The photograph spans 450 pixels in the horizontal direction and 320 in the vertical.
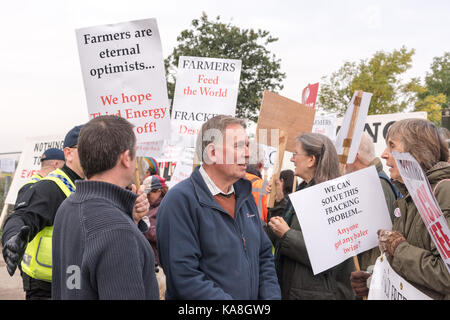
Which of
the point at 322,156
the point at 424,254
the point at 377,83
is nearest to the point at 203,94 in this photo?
the point at 322,156

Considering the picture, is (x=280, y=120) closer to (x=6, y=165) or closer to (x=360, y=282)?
(x=360, y=282)

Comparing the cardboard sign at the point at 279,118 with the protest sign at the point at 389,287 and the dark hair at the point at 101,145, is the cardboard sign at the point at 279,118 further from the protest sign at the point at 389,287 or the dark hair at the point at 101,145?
the dark hair at the point at 101,145

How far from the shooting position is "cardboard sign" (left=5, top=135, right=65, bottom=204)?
406 inches

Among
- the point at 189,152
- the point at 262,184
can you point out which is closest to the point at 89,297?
the point at 262,184

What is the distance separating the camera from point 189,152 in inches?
251

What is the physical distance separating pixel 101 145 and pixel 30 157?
962cm

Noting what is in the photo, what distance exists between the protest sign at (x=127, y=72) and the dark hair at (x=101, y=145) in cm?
155

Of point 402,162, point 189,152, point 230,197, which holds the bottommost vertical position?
point 189,152

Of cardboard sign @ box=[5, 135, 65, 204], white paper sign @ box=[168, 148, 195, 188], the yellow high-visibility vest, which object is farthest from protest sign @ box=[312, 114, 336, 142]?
cardboard sign @ box=[5, 135, 65, 204]

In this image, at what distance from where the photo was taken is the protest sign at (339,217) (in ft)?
9.50

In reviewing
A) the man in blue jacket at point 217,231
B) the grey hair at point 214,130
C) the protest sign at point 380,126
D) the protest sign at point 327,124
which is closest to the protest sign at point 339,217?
the man in blue jacket at point 217,231

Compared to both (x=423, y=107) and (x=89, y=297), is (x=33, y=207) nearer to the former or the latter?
(x=89, y=297)

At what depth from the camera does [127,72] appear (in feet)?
11.4
